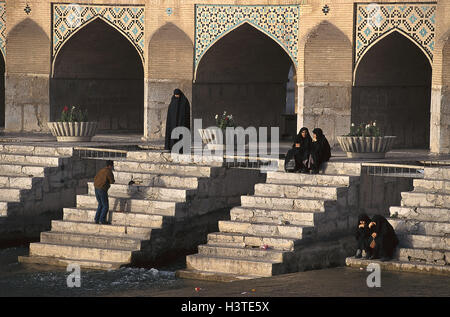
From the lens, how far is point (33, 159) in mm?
19750

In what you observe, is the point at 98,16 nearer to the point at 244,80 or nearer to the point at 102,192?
the point at 244,80

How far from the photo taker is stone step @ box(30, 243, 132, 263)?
16.3 meters

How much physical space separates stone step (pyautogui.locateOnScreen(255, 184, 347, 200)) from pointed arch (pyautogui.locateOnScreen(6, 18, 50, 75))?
785 centimetres

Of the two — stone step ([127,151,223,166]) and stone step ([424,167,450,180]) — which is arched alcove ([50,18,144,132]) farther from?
stone step ([424,167,450,180])

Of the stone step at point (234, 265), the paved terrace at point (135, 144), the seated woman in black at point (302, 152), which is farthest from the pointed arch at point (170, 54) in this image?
the stone step at point (234, 265)

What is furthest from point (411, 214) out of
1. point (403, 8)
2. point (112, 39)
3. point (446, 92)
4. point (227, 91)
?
point (112, 39)

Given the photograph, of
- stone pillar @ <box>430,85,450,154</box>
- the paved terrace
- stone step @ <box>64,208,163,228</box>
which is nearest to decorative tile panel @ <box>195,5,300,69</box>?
the paved terrace

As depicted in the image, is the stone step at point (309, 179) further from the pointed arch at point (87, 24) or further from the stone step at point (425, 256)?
the pointed arch at point (87, 24)

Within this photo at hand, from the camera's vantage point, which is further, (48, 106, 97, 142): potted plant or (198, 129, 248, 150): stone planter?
(48, 106, 97, 142): potted plant

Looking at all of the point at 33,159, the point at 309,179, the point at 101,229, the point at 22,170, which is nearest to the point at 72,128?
the point at 33,159

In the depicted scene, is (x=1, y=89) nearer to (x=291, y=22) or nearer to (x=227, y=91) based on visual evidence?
(x=227, y=91)

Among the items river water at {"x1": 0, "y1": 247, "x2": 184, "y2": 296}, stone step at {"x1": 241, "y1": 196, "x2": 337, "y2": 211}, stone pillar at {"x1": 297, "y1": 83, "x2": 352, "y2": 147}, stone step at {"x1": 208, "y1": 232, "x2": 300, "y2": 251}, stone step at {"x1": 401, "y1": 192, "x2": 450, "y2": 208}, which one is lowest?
river water at {"x1": 0, "y1": 247, "x2": 184, "y2": 296}

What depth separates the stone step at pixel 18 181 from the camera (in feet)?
62.2

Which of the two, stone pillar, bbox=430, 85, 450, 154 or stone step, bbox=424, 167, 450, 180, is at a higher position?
stone pillar, bbox=430, 85, 450, 154
